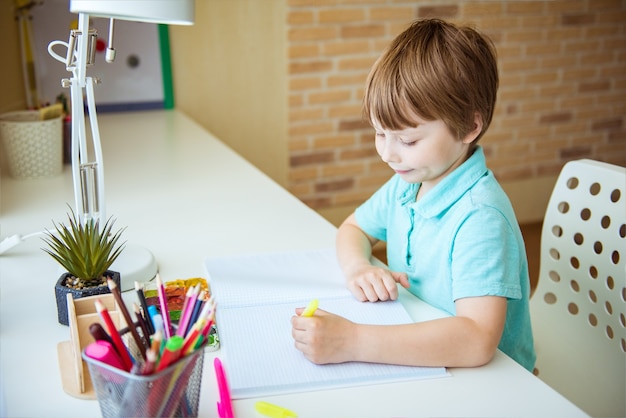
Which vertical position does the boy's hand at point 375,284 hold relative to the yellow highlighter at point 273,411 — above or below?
above

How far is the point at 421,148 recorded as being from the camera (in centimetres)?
96

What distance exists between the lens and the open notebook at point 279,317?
2.52ft

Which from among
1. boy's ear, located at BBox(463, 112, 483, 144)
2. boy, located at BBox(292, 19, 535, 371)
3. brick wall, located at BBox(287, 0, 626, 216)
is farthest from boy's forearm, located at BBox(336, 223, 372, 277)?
brick wall, located at BBox(287, 0, 626, 216)

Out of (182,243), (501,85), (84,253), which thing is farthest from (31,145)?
(501,85)

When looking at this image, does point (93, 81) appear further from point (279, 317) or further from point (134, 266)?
point (279, 317)

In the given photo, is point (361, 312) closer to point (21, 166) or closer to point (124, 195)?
point (124, 195)

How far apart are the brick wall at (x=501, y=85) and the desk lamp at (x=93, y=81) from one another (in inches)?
60.0

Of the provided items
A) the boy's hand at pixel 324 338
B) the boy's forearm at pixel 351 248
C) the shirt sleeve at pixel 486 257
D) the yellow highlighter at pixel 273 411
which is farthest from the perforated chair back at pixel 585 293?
the yellow highlighter at pixel 273 411

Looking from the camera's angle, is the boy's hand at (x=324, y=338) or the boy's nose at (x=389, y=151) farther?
the boy's nose at (x=389, y=151)

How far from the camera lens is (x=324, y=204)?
271 centimetres

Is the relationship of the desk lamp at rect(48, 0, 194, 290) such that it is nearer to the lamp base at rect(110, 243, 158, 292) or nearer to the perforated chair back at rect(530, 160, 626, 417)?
the lamp base at rect(110, 243, 158, 292)

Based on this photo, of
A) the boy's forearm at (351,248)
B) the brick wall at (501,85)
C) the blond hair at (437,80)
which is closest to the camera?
the blond hair at (437,80)

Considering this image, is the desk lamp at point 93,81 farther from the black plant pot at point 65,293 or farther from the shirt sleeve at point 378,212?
the shirt sleeve at point 378,212

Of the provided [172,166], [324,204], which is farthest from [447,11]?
[172,166]
